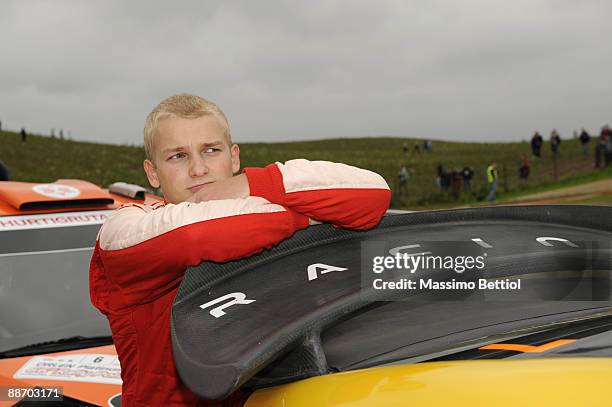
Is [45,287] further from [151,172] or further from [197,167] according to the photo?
[197,167]

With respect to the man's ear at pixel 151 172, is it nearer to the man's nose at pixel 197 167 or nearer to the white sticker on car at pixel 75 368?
the man's nose at pixel 197 167

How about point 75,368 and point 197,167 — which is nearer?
point 197,167

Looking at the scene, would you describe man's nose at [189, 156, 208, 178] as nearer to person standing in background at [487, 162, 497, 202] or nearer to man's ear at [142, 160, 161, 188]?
man's ear at [142, 160, 161, 188]

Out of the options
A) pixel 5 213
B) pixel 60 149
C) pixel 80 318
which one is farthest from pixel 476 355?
pixel 60 149

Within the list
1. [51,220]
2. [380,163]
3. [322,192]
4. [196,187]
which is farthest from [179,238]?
[380,163]

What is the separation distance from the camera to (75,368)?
2.71 metres

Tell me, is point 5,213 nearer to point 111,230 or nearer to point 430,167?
point 111,230

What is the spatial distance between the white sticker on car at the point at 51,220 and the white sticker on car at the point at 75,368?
838mm

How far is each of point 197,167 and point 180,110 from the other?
187 millimetres

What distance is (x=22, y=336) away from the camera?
3.06 metres

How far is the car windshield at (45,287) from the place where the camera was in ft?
10.2

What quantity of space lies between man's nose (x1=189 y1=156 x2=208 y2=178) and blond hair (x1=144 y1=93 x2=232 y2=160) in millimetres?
133

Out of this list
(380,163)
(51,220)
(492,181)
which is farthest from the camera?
(380,163)

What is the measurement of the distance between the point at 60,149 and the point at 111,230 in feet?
199
